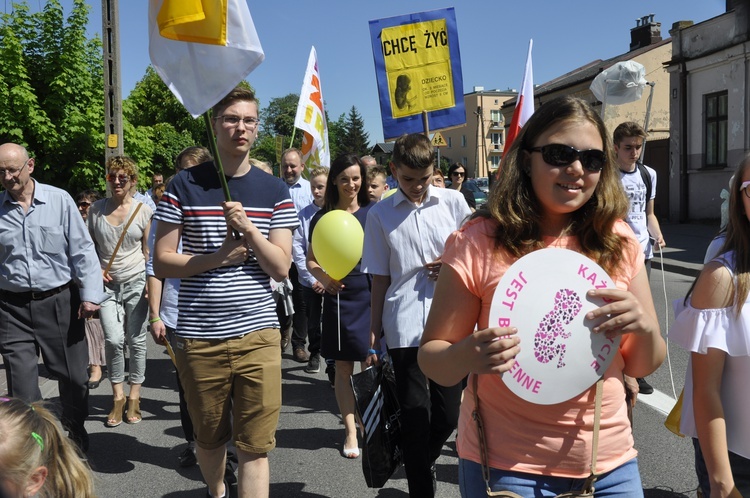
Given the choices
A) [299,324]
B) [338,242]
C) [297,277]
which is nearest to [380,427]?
[338,242]

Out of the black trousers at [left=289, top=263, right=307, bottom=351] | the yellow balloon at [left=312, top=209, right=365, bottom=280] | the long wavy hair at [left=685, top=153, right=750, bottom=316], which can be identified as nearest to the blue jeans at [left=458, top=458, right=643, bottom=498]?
the long wavy hair at [left=685, top=153, right=750, bottom=316]

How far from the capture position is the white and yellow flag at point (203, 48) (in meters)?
3.19

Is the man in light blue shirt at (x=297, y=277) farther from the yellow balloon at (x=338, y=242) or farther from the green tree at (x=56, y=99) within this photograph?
the green tree at (x=56, y=99)

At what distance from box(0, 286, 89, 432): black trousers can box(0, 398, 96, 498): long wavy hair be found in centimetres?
254

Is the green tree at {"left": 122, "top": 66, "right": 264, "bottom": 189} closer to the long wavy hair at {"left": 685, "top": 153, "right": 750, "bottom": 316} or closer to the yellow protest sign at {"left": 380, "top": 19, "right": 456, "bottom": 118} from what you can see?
the yellow protest sign at {"left": 380, "top": 19, "right": 456, "bottom": 118}

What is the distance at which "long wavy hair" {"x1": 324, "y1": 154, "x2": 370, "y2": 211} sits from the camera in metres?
5.33

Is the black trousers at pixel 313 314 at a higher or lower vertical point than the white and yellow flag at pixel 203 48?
lower

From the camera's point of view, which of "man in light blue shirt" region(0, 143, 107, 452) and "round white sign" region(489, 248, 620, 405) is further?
"man in light blue shirt" region(0, 143, 107, 452)

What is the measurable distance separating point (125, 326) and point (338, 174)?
2455mm

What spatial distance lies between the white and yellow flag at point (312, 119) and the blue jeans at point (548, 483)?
25.9 ft

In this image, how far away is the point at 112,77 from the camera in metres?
13.5

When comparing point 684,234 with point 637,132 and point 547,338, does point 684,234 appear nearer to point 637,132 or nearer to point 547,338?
point 637,132

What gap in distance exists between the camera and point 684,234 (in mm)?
20844

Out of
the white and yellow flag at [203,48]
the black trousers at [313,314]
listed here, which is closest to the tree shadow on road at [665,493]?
the white and yellow flag at [203,48]
